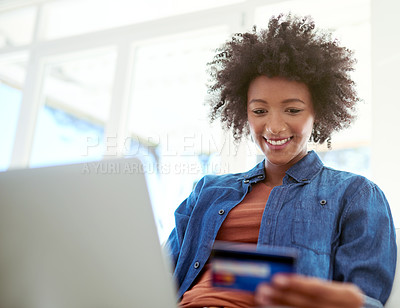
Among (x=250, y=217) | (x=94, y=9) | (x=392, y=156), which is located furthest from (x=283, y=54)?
(x=94, y=9)

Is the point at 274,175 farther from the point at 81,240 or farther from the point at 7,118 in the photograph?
the point at 7,118

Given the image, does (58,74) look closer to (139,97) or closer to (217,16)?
(139,97)

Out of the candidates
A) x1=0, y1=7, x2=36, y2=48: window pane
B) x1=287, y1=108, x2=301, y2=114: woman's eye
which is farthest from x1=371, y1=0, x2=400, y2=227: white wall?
x1=0, y1=7, x2=36, y2=48: window pane

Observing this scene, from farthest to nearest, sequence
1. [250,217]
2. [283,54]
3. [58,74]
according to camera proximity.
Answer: [58,74] → [283,54] → [250,217]

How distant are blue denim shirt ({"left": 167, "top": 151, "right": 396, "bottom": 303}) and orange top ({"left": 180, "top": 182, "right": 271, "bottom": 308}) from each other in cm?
2

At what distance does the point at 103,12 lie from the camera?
11.6 feet

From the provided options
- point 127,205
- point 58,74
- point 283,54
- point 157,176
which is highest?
point 58,74

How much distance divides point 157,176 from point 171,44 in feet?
3.35

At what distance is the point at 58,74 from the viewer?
12.4 ft

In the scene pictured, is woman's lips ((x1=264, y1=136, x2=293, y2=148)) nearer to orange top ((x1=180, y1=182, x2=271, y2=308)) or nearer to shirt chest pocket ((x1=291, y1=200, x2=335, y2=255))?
orange top ((x1=180, y1=182, x2=271, y2=308))

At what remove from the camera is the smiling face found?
139 centimetres

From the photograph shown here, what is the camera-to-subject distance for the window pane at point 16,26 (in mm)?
3888

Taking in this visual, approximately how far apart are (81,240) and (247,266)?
30 cm

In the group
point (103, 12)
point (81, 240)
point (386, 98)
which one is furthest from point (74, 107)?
point (81, 240)
